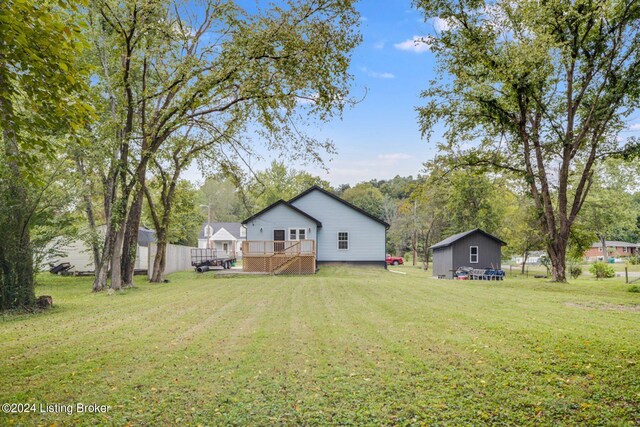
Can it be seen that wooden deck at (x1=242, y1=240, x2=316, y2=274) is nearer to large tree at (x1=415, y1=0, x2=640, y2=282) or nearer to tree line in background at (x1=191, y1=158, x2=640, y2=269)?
tree line in background at (x1=191, y1=158, x2=640, y2=269)

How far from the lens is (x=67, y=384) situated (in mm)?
4773

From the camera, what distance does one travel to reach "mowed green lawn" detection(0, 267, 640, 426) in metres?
4.06

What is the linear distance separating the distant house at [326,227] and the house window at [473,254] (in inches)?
267

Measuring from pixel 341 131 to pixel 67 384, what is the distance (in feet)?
33.7

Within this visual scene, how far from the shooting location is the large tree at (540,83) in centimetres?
1563

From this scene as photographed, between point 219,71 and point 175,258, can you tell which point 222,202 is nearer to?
point 175,258

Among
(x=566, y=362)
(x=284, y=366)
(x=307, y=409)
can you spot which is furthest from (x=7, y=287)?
(x=566, y=362)

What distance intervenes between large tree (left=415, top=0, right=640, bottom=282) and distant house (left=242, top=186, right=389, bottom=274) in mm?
11399

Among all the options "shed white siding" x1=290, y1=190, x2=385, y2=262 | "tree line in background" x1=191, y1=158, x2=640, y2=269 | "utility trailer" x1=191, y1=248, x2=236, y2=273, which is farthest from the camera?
"utility trailer" x1=191, y1=248, x2=236, y2=273

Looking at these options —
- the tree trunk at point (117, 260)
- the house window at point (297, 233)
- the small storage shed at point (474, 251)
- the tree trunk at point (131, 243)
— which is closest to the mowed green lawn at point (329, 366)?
the tree trunk at point (117, 260)

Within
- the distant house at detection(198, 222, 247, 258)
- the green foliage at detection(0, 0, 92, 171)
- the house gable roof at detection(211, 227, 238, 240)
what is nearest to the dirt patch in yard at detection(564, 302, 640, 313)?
the green foliage at detection(0, 0, 92, 171)

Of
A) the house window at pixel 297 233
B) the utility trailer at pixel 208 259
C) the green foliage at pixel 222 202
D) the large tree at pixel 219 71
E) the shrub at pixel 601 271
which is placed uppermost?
the green foliage at pixel 222 202

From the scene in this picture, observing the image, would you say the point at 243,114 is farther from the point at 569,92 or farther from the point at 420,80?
the point at 569,92

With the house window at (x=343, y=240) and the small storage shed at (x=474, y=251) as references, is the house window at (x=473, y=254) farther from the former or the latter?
the house window at (x=343, y=240)
